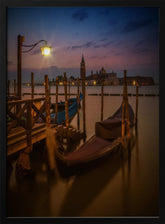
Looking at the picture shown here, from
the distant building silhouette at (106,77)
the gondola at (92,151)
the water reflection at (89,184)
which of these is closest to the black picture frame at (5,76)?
the water reflection at (89,184)

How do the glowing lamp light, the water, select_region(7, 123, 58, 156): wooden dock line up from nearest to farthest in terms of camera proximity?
the water → the glowing lamp light → select_region(7, 123, 58, 156): wooden dock

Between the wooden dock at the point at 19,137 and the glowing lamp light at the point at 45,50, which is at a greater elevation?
the glowing lamp light at the point at 45,50

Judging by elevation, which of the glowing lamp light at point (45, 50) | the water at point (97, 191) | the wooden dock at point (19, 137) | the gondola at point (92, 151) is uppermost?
the glowing lamp light at point (45, 50)

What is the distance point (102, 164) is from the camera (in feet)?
8.93

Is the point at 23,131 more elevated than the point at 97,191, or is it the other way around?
the point at 23,131

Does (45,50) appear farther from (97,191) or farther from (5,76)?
(97,191)

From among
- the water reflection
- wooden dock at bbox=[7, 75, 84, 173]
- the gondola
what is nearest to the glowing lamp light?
wooden dock at bbox=[7, 75, 84, 173]

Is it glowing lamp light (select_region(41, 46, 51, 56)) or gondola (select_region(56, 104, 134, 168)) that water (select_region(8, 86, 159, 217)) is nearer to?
gondola (select_region(56, 104, 134, 168))

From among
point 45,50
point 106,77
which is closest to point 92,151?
point 45,50

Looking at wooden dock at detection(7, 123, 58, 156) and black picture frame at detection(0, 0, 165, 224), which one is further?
wooden dock at detection(7, 123, 58, 156)

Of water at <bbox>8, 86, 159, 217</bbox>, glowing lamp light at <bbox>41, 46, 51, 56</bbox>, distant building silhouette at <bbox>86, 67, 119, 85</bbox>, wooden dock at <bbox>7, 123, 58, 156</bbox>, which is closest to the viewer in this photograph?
water at <bbox>8, 86, 159, 217</bbox>

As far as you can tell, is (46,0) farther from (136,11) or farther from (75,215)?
(75,215)

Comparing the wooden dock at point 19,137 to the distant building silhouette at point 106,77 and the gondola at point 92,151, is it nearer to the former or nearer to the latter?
the gondola at point 92,151

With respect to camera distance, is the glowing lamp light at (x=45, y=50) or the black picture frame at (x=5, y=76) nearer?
the black picture frame at (x=5, y=76)
